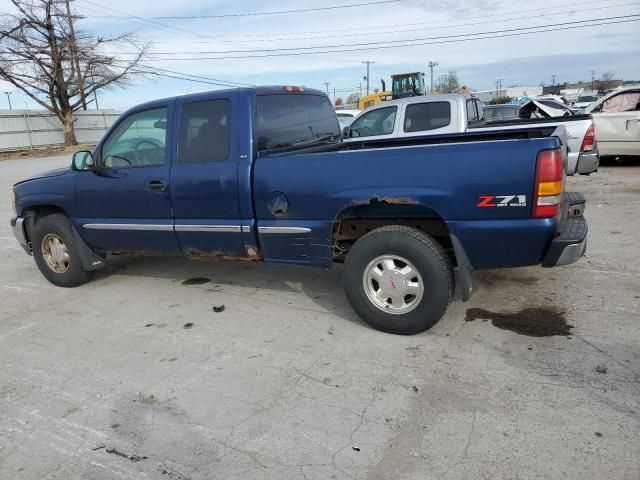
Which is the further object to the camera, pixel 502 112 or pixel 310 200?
pixel 502 112

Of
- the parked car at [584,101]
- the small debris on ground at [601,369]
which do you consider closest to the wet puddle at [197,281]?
the small debris on ground at [601,369]

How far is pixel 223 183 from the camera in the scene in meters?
4.30

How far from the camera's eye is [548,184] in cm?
322

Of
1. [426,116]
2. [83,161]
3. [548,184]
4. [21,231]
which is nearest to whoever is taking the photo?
[548,184]

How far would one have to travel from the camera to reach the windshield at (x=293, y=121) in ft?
14.5

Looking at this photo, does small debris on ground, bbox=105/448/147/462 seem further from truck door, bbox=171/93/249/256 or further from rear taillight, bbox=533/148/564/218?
rear taillight, bbox=533/148/564/218

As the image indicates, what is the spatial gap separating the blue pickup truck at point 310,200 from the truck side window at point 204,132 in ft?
0.03

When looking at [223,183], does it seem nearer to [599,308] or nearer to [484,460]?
[484,460]

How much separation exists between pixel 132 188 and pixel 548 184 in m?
3.60

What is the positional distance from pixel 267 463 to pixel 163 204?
9.20 ft

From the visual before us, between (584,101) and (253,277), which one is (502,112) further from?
(584,101)

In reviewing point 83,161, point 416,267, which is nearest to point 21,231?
point 83,161

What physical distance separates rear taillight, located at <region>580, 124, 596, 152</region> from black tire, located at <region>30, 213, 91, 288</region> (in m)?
8.11

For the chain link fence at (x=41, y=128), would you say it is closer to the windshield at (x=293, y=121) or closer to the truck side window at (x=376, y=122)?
the truck side window at (x=376, y=122)
